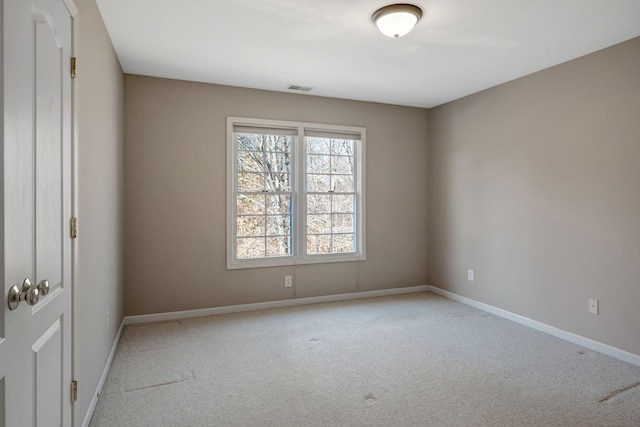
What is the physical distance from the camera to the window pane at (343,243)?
484 cm

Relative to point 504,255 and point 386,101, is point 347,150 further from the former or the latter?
point 504,255

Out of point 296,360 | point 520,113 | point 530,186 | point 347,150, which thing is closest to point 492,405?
point 296,360

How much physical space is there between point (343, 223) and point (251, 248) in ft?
4.03

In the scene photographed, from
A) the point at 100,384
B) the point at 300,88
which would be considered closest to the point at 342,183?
the point at 300,88

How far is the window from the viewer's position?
14.2 feet

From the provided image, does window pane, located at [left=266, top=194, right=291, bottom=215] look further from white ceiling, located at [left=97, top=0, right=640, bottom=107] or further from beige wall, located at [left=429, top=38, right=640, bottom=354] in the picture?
beige wall, located at [left=429, top=38, right=640, bottom=354]

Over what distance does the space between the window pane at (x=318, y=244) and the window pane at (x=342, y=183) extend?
2.03 ft

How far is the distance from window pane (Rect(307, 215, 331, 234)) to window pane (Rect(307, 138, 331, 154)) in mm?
803

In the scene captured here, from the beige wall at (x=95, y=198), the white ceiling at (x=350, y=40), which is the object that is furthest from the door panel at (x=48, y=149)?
the white ceiling at (x=350, y=40)

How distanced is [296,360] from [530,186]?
9.23 ft

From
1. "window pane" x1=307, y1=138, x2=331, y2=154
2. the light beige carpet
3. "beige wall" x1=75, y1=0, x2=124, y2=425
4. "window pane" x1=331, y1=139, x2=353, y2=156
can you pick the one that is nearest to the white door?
"beige wall" x1=75, y1=0, x2=124, y2=425

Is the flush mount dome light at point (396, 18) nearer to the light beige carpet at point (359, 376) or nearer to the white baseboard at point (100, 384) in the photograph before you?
the light beige carpet at point (359, 376)

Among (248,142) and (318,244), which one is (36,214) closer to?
(248,142)

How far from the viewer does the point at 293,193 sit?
4.55 meters
